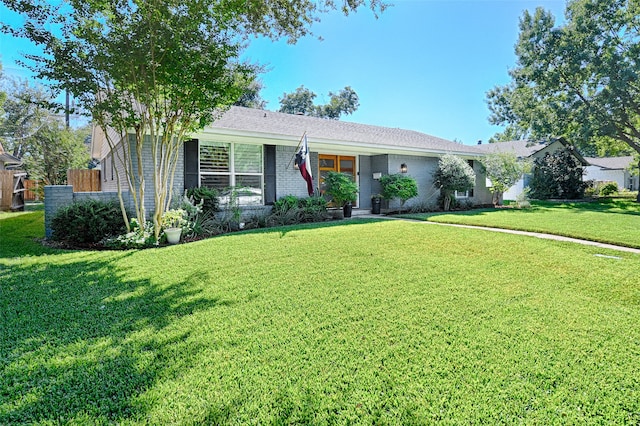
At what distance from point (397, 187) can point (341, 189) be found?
2.59m

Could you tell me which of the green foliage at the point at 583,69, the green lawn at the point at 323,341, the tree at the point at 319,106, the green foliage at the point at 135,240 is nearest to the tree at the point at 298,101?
the tree at the point at 319,106

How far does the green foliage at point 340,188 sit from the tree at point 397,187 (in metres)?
1.70

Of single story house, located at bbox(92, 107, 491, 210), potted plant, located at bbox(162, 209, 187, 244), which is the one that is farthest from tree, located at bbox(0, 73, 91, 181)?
potted plant, located at bbox(162, 209, 187, 244)

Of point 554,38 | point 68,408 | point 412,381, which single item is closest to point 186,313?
point 68,408

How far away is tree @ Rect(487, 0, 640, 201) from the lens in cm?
1816

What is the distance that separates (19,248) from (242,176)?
18.1 feet

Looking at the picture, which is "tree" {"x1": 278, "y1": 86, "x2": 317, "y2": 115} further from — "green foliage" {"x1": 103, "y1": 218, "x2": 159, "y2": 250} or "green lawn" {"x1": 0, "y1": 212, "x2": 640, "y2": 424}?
"green lawn" {"x1": 0, "y1": 212, "x2": 640, "y2": 424}

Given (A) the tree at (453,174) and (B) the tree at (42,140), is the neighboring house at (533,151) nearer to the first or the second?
(A) the tree at (453,174)

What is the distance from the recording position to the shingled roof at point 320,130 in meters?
10.4

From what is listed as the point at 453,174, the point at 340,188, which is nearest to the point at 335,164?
the point at 340,188

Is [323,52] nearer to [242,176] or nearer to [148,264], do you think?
[242,176]

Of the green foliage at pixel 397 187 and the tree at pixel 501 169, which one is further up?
the tree at pixel 501 169

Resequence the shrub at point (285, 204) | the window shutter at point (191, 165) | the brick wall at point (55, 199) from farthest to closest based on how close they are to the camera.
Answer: the shrub at point (285, 204)
the window shutter at point (191, 165)
the brick wall at point (55, 199)

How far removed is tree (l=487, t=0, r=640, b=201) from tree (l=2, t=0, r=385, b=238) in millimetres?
20340
